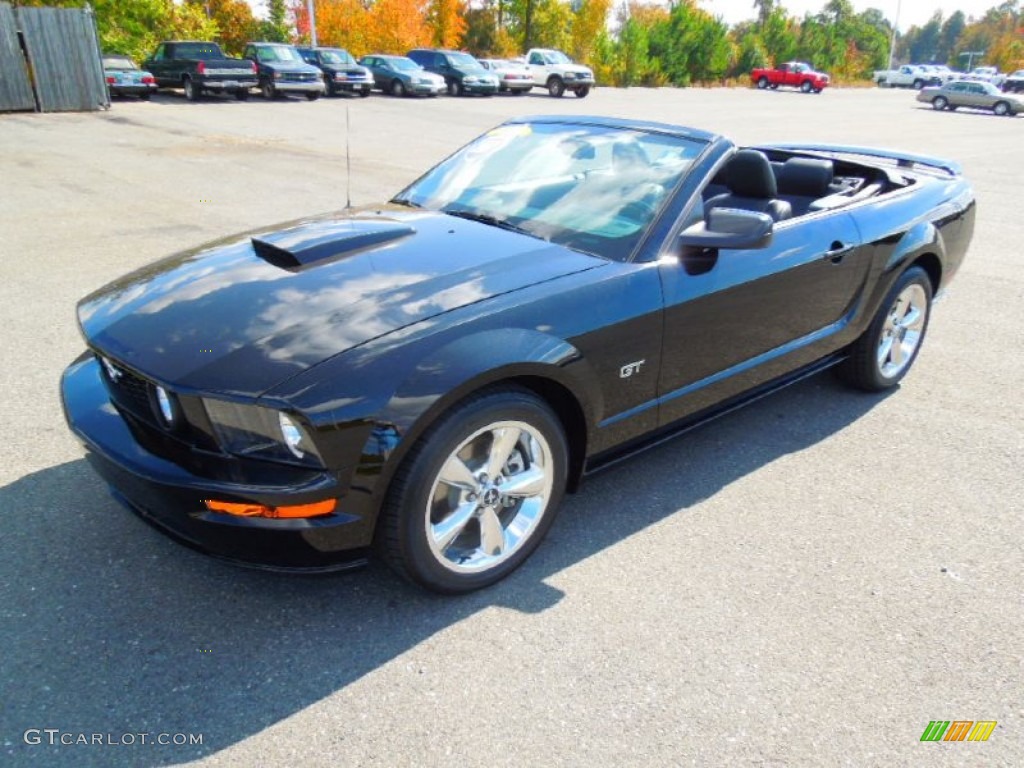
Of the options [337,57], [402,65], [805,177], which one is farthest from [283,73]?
[805,177]

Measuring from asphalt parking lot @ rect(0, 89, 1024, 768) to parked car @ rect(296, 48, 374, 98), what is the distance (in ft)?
77.2

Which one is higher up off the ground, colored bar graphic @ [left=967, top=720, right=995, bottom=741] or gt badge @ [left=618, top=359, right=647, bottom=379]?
gt badge @ [left=618, top=359, right=647, bottom=379]

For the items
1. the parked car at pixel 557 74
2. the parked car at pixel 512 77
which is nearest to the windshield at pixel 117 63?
the parked car at pixel 512 77

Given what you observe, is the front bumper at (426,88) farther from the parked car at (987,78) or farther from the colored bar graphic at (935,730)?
the colored bar graphic at (935,730)

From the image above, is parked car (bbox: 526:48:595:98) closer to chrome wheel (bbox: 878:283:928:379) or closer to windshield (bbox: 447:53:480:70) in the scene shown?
windshield (bbox: 447:53:480:70)

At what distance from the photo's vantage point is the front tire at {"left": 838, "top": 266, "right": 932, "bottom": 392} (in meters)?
4.30

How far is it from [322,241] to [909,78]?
66.5m

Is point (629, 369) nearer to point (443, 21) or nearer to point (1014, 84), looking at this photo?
point (443, 21)

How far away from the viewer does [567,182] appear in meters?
3.51

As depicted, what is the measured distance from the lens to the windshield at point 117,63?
877 inches

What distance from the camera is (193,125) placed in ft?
56.4

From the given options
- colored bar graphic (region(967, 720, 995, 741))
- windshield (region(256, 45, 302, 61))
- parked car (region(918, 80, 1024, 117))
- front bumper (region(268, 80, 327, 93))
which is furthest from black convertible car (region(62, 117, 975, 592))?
parked car (region(918, 80, 1024, 117))

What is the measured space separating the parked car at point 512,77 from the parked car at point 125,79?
12.0 m

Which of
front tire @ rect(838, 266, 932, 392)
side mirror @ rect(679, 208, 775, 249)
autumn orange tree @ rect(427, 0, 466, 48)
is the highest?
autumn orange tree @ rect(427, 0, 466, 48)
